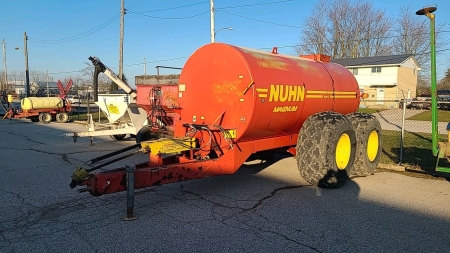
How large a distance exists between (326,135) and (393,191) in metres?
1.61

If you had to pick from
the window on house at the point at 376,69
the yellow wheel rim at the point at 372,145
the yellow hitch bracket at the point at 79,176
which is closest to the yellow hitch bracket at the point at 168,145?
the yellow hitch bracket at the point at 79,176

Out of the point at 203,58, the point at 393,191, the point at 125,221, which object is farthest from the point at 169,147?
the point at 393,191

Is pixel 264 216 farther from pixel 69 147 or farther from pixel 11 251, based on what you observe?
pixel 69 147

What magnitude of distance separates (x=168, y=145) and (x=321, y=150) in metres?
2.59

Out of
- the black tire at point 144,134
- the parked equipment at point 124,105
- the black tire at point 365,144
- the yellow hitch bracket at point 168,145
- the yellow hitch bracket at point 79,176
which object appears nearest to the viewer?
the yellow hitch bracket at point 79,176

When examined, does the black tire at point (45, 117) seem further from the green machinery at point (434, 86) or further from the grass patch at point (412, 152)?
the green machinery at point (434, 86)

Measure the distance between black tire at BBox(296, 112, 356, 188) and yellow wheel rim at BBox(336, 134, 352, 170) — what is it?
186 millimetres

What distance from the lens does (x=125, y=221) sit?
4.58 meters

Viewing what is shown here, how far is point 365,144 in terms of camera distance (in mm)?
7367

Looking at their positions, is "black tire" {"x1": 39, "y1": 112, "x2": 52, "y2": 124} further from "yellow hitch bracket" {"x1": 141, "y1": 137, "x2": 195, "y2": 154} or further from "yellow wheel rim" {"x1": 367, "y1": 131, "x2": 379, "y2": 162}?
"yellow wheel rim" {"x1": 367, "y1": 131, "x2": 379, "y2": 162}

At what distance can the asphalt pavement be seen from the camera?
3.96m

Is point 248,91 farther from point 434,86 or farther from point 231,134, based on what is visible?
point 434,86

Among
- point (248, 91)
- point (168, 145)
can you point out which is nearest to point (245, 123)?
point (248, 91)

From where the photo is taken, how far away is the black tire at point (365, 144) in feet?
23.7
